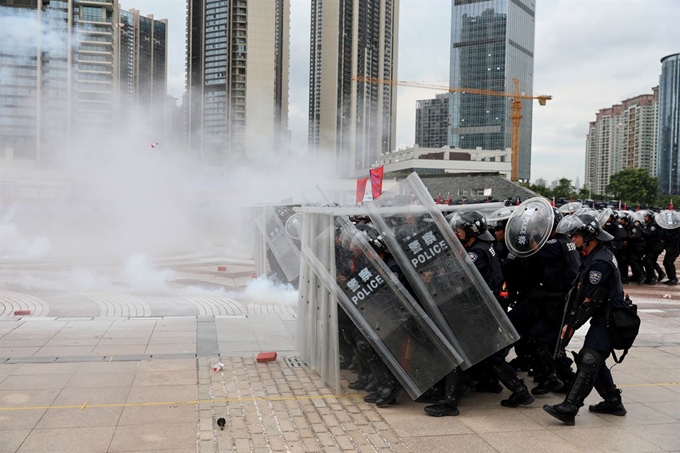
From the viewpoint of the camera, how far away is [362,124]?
70.7 m

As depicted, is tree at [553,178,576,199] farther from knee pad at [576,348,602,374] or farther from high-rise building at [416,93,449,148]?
high-rise building at [416,93,449,148]

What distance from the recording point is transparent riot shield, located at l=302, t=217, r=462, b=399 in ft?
17.2

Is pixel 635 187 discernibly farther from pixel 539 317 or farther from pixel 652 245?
pixel 539 317

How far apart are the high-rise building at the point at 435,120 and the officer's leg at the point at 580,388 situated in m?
137

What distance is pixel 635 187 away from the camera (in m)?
61.6

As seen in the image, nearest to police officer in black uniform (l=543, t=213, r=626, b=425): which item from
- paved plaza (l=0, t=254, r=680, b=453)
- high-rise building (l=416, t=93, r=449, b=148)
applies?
paved plaza (l=0, t=254, r=680, b=453)

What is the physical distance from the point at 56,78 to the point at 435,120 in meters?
123

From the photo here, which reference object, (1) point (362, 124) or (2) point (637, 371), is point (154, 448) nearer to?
(2) point (637, 371)

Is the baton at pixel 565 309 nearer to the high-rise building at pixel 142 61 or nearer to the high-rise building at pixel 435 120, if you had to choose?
the high-rise building at pixel 142 61

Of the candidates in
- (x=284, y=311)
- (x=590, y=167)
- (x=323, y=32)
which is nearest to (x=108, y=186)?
(x=284, y=311)

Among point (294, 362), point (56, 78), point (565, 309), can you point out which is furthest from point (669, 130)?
point (294, 362)

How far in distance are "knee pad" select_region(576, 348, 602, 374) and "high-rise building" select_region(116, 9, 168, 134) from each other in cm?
2725

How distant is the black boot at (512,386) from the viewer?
17.9ft

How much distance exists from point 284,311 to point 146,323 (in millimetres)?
2253
